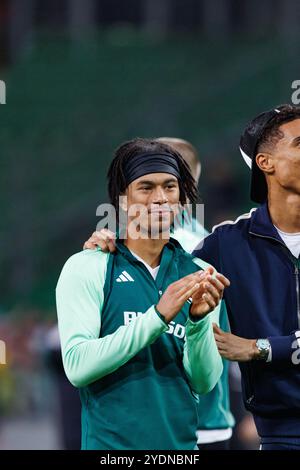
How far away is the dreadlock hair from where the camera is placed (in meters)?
4.12

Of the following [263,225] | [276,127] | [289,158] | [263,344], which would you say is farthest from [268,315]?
[276,127]

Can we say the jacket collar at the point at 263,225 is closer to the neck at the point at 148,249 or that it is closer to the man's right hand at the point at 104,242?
the neck at the point at 148,249

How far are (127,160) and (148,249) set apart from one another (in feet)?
1.07

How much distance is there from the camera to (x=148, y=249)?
4.10 meters

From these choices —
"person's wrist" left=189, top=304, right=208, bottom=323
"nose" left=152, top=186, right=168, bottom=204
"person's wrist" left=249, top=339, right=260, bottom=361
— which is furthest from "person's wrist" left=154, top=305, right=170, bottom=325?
"person's wrist" left=249, top=339, right=260, bottom=361

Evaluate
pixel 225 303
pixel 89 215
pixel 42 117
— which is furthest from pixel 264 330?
pixel 42 117

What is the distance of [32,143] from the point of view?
13.0m

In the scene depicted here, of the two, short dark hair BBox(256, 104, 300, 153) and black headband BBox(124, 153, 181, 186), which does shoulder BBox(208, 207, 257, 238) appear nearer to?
short dark hair BBox(256, 104, 300, 153)

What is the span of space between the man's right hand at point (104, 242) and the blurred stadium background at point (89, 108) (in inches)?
262

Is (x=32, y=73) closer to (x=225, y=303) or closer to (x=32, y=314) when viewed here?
(x=32, y=314)

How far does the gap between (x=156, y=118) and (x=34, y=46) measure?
248 centimetres

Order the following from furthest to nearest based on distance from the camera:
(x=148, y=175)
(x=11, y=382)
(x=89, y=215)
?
(x=89, y=215)
(x=11, y=382)
(x=148, y=175)

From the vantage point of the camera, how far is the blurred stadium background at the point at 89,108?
39.4 feet
